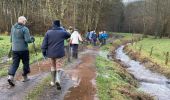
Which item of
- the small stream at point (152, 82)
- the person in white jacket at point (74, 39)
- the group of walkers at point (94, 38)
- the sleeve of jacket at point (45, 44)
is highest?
the sleeve of jacket at point (45, 44)

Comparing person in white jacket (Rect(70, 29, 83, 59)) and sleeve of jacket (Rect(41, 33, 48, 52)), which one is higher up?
sleeve of jacket (Rect(41, 33, 48, 52))

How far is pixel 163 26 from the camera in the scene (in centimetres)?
8012

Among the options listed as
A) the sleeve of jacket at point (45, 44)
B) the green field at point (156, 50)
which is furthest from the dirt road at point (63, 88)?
the green field at point (156, 50)

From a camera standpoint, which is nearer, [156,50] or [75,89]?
[75,89]

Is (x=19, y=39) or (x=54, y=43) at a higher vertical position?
(x=19, y=39)

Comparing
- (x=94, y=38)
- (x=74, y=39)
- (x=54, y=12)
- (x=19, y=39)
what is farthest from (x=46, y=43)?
(x=54, y=12)

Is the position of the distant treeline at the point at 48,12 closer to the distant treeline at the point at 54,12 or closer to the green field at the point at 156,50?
the distant treeline at the point at 54,12

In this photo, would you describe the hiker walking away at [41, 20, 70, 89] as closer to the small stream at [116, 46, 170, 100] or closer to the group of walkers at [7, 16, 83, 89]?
the group of walkers at [7, 16, 83, 89]

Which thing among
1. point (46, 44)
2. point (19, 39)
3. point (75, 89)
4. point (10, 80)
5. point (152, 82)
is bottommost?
point (152, 82)

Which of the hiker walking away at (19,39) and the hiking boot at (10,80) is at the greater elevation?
the hiker walking away at (19,39)

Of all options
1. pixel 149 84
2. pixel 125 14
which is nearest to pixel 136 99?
pixel 149 84

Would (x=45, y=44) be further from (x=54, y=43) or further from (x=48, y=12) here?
(x=48, y=12)

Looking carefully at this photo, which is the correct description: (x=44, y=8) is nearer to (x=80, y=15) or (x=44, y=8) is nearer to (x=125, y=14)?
(x=80, y=15)

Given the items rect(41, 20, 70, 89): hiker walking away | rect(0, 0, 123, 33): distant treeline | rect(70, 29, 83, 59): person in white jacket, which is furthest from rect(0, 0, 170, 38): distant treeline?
rect(41, 20, 70, 89): hiker walking away
